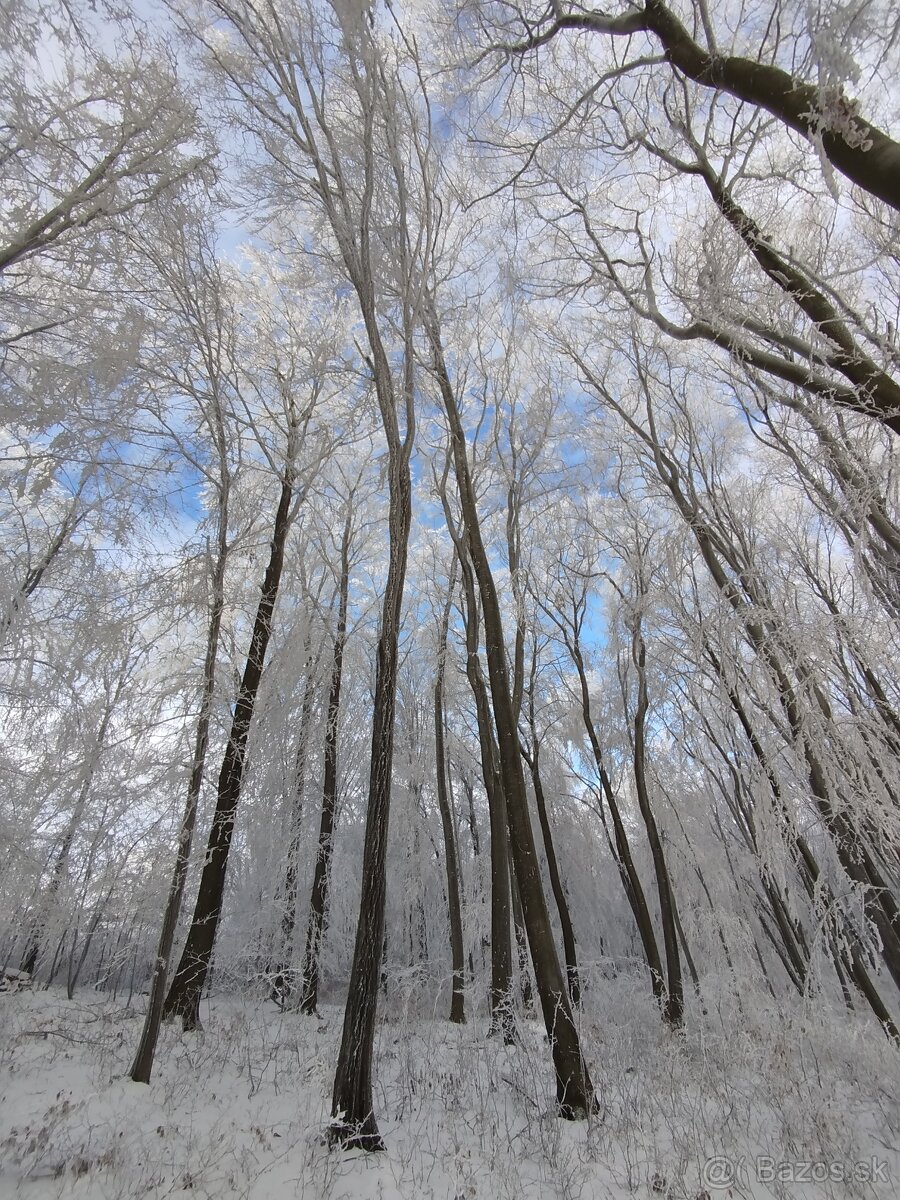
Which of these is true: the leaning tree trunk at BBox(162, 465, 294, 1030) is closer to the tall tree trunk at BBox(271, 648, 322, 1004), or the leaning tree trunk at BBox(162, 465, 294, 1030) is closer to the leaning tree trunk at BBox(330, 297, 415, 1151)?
the tall tree trunk at BBox(271, 648, 322, 1004)

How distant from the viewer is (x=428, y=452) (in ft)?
31.1

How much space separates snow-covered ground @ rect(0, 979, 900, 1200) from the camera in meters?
3.18

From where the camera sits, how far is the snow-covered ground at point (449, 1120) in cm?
318

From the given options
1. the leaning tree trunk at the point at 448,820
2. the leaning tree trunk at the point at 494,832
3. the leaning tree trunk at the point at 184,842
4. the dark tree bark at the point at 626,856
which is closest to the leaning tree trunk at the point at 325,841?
the leaning tree trunk at the point at 448,820

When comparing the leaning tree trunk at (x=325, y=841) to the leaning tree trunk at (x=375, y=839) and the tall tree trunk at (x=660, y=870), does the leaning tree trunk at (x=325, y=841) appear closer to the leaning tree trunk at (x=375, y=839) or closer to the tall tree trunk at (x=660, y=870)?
the leaning tree trunk at (x=375, y=839)

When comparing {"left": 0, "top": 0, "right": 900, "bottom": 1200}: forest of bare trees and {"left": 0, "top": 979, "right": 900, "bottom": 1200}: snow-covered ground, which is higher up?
{"left": 0, "top": 0, "right": 900, "bottom": 1200}: forest of bare trees

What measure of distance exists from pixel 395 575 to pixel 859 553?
3.59 metres

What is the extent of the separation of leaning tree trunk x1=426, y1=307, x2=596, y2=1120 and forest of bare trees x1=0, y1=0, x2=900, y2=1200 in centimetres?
4

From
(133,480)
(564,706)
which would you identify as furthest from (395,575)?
(564,706)

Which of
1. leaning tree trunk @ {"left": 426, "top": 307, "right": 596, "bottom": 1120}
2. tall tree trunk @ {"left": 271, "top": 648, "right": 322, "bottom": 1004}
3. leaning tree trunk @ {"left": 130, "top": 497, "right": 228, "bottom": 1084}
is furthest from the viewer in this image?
tall tree trunk @ {"left": 271, "top": 648, "right": 322, "bottom": 1004}

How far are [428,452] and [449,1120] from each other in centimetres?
853

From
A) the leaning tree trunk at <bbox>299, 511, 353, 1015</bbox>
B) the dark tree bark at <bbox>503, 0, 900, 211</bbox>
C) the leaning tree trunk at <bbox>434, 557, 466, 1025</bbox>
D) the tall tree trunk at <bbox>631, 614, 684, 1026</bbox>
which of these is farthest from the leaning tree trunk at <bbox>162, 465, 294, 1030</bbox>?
the dark tree bark at <bbox>503, 0, 900, 211</bbox>

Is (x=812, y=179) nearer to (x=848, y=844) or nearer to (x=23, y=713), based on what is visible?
(x=848, y=844)

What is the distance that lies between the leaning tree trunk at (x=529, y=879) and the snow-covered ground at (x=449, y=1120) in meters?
0.26
